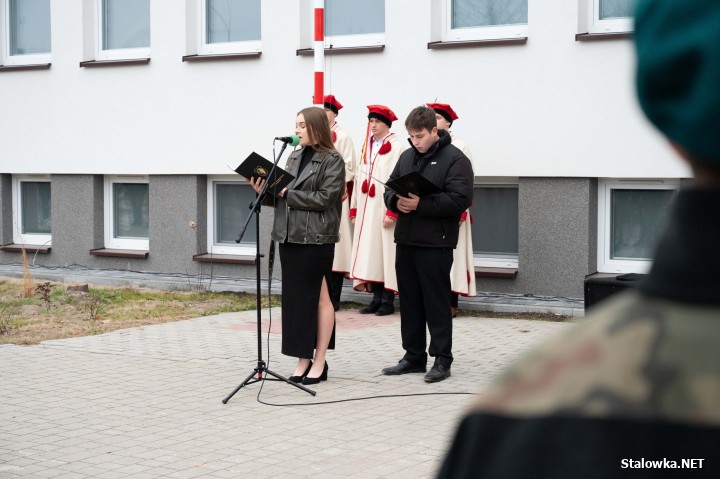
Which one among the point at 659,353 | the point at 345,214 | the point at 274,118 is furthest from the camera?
the point at 274,118

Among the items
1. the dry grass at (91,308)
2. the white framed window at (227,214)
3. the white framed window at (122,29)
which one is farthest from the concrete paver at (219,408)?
the white framed window at (122,29)

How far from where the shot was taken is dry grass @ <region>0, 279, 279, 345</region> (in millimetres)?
11125

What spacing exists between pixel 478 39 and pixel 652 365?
1206 centimetres

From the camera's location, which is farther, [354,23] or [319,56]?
[354,23]

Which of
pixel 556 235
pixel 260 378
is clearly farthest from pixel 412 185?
pixel 556 235

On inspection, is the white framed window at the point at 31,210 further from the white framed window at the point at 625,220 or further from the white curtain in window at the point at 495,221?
the white framed window at the point at 625,220

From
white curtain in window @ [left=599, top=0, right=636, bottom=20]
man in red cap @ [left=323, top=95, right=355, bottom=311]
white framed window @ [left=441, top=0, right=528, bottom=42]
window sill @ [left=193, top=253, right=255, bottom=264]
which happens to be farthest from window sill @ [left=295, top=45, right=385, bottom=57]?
window sill @ [left=193, top=253, right=255, bottom=264]

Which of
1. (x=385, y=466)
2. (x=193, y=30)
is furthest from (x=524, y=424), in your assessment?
(x=193, y=30)

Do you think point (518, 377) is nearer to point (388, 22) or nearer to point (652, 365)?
point (652, 365)

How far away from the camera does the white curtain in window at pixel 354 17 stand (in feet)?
44.2

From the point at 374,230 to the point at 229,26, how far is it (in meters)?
4.33

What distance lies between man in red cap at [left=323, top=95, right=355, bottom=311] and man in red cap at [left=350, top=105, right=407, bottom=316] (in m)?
→ 0.13

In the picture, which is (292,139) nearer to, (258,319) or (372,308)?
(258,319)

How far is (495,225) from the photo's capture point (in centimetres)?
1295
